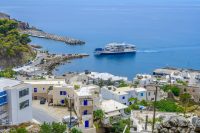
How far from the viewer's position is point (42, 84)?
21.6m

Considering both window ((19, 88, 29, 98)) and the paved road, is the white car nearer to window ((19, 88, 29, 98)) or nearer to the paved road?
the paved road

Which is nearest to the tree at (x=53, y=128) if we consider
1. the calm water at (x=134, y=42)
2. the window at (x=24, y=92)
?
the window at (x=24, y=92)

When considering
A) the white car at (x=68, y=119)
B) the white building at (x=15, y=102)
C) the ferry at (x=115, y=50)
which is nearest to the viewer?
the white building at (x=15, y=102)

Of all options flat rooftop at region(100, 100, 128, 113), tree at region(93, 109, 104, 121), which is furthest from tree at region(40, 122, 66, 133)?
flat rooftop at region(100, 100, 128, 113)

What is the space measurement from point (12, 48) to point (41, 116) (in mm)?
21230

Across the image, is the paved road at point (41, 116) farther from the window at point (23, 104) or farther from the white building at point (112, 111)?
the white building at point (112, 111)

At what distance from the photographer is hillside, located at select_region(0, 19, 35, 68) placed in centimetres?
3819

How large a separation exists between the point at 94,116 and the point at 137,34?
54.7 meters

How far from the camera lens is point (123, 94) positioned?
22797mm

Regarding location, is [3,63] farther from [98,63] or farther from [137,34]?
[137,34]

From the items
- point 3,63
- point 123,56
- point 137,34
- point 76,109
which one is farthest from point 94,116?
point 137,34

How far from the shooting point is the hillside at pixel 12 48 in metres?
38.2

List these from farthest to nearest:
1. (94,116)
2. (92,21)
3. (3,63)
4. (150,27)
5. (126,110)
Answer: (92,21) < (150,27) < (3,63) < (126,110) < (94,116)

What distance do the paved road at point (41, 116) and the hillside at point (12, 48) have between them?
62.6 feet
